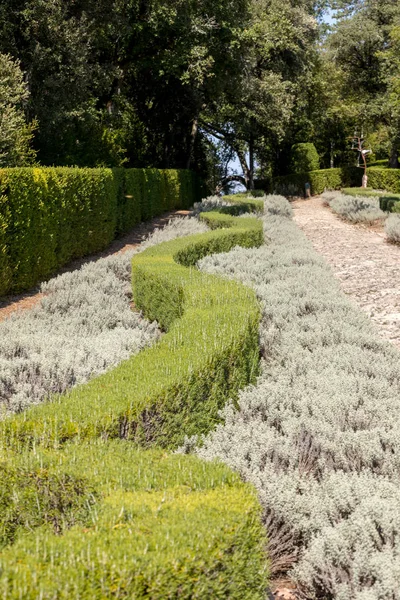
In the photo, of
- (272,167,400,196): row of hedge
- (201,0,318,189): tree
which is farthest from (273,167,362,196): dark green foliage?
(201,0,318,189): tree

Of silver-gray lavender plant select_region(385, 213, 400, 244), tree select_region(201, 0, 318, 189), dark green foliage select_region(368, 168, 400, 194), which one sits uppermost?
tree select_region(201, 0, 318, 189)

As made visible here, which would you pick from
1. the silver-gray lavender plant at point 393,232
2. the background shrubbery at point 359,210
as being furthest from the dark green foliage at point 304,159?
the silver-gray lavender plant at point 393,232

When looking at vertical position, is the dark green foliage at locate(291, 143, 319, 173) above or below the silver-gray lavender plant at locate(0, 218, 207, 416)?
above

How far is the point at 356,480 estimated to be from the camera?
3.60 meters

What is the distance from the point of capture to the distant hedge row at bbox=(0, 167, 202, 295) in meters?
10.3

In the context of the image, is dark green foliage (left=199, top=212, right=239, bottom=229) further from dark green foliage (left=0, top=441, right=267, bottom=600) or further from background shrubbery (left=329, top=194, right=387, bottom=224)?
dark green foliage (left=0, top=441, right=267, bottom=600)

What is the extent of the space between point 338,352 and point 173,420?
248cm

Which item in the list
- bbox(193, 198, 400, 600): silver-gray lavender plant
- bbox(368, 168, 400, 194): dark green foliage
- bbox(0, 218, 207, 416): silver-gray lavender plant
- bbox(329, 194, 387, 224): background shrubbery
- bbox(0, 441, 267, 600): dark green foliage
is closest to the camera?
bbox(0, 441, 267, 600): dark green foliage

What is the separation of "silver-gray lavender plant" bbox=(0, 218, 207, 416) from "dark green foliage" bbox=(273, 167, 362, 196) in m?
29.0

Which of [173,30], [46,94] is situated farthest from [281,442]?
[173,30]

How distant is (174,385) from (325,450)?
119 cm

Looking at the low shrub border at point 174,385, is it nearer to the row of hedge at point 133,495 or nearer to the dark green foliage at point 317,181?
the row of hedge at point 133,495

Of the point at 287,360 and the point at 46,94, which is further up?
the point at 46,94

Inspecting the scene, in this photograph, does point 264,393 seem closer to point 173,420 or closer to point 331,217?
point 173,420
